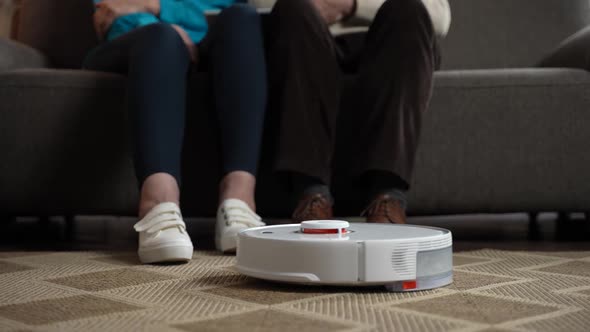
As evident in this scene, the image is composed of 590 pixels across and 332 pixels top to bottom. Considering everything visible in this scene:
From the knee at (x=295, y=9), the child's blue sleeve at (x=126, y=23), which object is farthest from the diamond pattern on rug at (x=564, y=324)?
the child's blue sleeve at (x=126, y=23)

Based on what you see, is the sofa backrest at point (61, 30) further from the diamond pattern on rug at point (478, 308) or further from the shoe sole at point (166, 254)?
the diamond pattern on rug at point (478, 308)

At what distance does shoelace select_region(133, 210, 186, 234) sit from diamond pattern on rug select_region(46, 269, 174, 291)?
10 centimetres

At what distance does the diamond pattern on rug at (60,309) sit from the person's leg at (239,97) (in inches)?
18.1

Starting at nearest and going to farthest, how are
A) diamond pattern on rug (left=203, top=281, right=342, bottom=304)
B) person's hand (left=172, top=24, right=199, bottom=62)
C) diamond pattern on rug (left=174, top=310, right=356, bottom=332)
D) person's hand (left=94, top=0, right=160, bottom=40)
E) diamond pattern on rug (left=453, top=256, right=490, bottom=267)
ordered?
diamond pattern on rug (left=174, top=310, right=356, bottom=332) < diamond pattern on rug (left=203, top=281, right=342, bottom=304) < diamond pattern on rug (left=453, top=256, right=490, bottom=267) < person's hand (left=172, top=24, right=199, bottom=62) < person's hand (left=94, top=0, right=160, bottom=40)

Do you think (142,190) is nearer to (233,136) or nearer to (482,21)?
(233,136)

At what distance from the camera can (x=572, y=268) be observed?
1.01 meters

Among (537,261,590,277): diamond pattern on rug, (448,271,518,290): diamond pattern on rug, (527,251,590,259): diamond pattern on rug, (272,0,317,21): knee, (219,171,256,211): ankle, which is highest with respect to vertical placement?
(272,0,317,21): knee

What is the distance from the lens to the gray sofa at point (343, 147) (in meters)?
1.37

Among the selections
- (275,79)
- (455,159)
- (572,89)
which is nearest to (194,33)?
(275,79)

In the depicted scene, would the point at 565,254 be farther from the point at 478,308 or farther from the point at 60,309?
the point at 60,309

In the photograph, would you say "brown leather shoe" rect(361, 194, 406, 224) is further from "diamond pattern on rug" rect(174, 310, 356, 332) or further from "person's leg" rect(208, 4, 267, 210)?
"diamond pattern on rug" rect(174, 310, 356, 332)

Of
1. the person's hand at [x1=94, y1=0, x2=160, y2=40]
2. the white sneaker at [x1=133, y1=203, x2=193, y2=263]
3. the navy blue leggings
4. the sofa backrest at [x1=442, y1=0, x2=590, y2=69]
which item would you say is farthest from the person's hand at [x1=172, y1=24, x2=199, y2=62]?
the sofa backrest at [x1=442, y1=0, x2=590, y2=69]

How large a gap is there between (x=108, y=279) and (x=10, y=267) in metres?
0.21

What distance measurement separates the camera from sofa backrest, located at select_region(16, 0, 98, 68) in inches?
75.2
